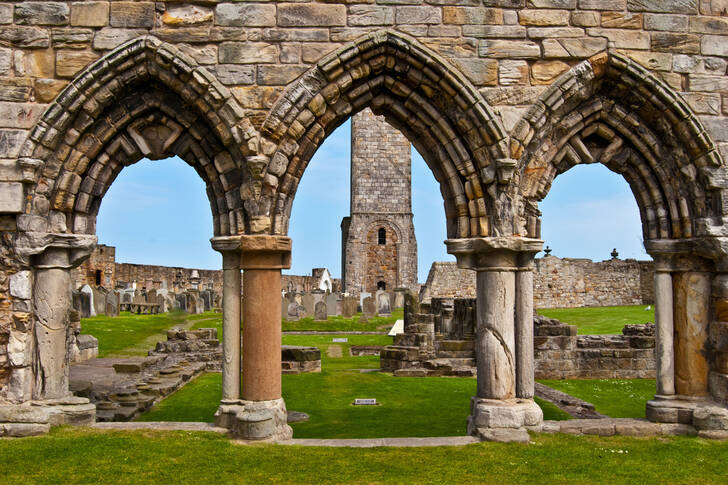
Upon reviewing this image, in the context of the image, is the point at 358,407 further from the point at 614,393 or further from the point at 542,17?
the point at 542,17

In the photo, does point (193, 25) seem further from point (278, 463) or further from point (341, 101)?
point (278, 463)

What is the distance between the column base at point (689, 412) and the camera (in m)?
6.78

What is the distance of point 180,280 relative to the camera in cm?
3372

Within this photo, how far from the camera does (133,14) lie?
22.4 feet

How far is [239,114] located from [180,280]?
28444 mm

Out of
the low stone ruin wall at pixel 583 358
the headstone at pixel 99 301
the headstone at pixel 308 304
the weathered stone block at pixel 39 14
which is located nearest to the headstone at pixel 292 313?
the headstone at pixel 308 304

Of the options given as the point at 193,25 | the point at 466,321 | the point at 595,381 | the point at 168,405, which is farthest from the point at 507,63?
the point at 466,321

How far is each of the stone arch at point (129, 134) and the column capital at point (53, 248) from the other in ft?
0.42

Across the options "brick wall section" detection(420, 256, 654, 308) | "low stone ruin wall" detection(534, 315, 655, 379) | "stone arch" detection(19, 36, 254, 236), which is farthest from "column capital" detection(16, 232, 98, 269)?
"brick wall section" detection(420, 256, 654, 308)

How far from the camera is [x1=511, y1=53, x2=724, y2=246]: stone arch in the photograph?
6.97 meters

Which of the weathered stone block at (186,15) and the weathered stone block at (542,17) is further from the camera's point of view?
the weathered stone block at (542,17)

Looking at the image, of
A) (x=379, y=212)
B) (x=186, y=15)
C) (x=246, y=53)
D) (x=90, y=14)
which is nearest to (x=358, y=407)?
(x=246, y=53)

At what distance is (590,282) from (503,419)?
24.8 meters

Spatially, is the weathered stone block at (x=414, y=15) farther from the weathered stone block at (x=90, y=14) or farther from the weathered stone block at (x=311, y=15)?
the weathered stone block at (x=90, y=14)
